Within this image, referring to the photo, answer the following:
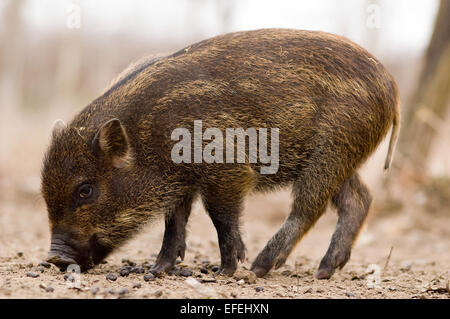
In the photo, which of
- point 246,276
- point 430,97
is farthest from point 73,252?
point 430,97

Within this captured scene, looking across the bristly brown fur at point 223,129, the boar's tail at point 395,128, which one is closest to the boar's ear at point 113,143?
the bristly brown fur at point 223,129

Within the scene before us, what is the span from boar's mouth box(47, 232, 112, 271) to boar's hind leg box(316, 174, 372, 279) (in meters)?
2.14

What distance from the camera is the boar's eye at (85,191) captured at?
4992 mm

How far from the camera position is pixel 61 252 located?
4844mm

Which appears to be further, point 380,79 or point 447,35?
point 447,35

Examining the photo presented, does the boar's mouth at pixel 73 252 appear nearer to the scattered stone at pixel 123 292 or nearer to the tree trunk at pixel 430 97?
the scattered stone at pixel 123 292

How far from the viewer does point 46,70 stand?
1563 inches

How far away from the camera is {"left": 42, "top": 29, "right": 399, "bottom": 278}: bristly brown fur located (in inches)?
200

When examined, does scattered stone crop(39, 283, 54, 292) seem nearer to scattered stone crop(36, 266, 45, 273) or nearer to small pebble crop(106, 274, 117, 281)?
small pebble crop(106, 274, 117, 281)

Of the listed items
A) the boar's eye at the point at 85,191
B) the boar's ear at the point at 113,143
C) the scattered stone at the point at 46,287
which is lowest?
the scattered stone at the point at 46,287

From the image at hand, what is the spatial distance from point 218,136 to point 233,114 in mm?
282
